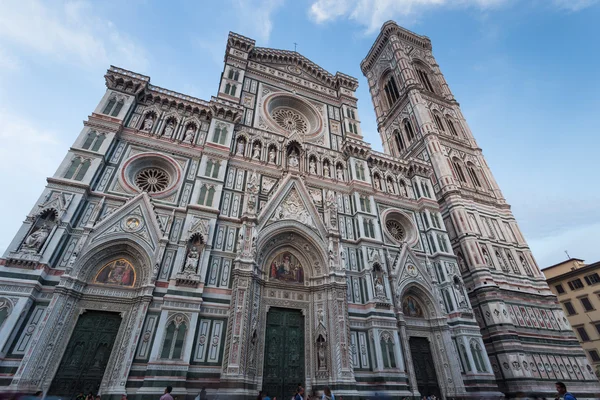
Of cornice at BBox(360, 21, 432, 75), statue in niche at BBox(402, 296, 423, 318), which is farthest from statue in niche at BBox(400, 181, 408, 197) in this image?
cornice at BBox(360, 21, 432, 75)

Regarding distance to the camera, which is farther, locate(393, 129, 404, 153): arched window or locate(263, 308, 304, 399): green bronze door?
locate(393, 129, 404, 153): arched window

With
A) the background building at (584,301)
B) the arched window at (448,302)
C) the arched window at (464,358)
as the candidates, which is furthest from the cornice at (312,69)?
the background building at (584,301)

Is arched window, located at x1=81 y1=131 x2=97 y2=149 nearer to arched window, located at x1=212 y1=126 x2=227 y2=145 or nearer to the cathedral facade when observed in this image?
the cathedral facade

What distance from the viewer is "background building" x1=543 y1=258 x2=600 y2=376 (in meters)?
27.0

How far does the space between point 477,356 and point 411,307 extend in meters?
3.87

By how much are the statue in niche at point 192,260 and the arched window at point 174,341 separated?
200 centimetres

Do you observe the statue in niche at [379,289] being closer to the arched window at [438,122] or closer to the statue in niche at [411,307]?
the statue in niche at [411,307]

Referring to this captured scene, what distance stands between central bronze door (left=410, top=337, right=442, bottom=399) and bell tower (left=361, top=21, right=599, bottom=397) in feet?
18.1

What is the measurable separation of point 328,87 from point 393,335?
19.7 meters

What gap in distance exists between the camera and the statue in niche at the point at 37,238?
1110 cm

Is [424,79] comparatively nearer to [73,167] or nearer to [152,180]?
[152,180]

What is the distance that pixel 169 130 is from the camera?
669 inches

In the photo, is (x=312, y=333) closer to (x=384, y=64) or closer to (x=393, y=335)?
(x=393, y=335)

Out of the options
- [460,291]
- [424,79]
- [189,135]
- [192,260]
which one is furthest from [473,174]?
[192,260]
